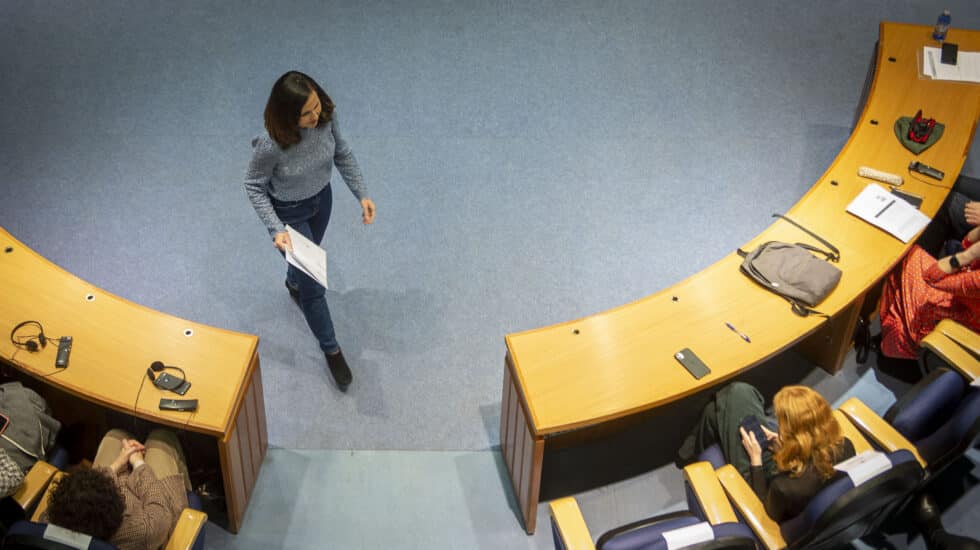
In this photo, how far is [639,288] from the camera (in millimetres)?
4641

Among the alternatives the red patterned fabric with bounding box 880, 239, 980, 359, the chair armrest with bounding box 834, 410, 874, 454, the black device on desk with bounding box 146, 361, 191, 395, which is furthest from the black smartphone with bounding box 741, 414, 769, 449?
the black device on desk with bounding box 146, 361, 191, 395

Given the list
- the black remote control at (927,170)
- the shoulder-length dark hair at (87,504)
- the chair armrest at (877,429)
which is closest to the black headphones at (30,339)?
the shoulder-length dark hair at (87,504)

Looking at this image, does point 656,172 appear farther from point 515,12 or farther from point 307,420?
point 307,420

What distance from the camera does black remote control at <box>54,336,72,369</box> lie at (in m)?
3.30

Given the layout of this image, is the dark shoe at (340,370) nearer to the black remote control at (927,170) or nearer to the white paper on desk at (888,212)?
the white paper on desk at (888,212)

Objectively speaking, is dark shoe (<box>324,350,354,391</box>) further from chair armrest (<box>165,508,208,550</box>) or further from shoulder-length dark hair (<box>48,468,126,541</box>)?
shoulder-length dark hair (<box>48,468,126,541</box>)

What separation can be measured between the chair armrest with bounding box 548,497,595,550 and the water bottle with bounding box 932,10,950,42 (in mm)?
3687

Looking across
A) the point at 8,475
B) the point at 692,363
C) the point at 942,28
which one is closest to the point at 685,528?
the point at 692,363

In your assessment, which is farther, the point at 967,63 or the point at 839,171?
the point at 967,63

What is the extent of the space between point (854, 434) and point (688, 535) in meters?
1.04

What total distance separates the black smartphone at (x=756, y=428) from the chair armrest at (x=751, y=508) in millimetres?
162

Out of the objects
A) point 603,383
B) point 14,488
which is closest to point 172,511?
point 14,488

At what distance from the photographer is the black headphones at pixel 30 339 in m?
3.35

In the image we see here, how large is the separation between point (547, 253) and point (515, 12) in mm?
2411
